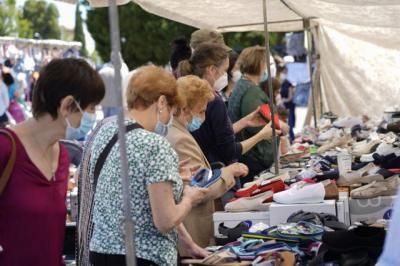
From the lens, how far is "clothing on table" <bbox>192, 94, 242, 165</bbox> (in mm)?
5387

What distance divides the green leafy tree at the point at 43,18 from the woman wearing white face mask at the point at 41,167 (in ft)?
227

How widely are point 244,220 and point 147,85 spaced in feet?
4.62

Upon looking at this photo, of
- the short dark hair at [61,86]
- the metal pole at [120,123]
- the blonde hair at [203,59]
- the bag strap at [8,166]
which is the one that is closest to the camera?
the metal pole at [120,123]

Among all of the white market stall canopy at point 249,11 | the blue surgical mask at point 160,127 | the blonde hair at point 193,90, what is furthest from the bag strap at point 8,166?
the white market stall canopy at point 249,11

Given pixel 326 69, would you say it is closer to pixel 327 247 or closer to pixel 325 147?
pixel 325 147

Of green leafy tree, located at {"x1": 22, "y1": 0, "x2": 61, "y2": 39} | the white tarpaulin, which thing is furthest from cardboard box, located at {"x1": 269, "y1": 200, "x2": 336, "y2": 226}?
green leafy tree, located at {"x1": 22, "y1": 0, "x2": 61, "y2": 39}

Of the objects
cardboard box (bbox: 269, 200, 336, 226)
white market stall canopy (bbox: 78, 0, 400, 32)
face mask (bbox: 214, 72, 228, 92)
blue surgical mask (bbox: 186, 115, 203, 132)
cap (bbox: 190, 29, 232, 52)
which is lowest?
cardboard box (bbox: 269, 200, 336, 226)

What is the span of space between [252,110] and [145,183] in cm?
355

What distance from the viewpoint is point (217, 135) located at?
5410 millimetres

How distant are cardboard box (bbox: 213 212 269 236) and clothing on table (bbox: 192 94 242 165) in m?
0.86

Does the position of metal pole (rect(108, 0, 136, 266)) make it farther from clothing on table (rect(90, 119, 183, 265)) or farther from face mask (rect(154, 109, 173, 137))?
face mask (rect(154, 109, 173, 137))

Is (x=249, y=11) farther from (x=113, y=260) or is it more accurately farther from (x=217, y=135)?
(x=113, y=260)

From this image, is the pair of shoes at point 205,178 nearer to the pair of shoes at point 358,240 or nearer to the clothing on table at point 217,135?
the pair of shoes at point 358,240

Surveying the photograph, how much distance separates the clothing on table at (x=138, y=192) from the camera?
3.26 meters
